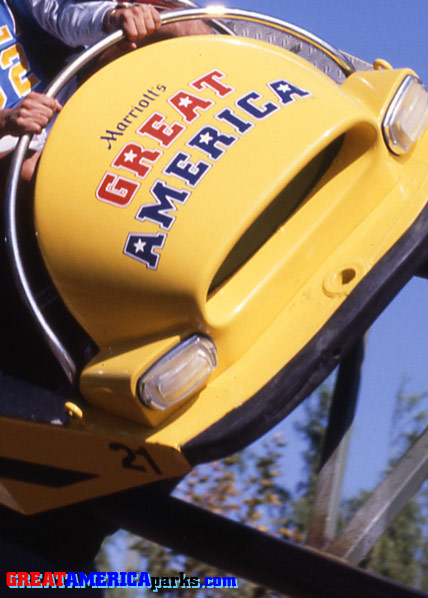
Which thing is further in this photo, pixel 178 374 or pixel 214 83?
pixel 214 83

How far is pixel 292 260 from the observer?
2131 mm

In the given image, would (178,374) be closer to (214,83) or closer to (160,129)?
(160,129)

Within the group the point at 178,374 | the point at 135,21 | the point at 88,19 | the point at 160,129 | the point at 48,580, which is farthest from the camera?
the point at 48,580

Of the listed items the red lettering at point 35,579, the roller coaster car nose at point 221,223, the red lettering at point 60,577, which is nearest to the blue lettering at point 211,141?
the roller coaster car nose at point 221,223

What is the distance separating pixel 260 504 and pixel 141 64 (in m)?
2.49

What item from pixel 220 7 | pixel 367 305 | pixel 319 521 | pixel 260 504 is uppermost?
pixel 220 7

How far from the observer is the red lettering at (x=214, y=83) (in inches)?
87.6

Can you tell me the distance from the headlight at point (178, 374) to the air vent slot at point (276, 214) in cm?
19

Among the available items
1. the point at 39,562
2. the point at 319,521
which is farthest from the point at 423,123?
the point at 39,562

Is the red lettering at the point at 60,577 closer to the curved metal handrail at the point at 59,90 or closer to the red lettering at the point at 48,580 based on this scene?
the red lettering at the point at 48,580

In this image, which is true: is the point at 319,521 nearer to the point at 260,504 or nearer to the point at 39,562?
the point at 39,562

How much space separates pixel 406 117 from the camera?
2.31 meters

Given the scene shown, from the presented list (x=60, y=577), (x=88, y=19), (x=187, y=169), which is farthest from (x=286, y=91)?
(x=60, y=577)

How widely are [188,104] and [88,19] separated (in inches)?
21.5
